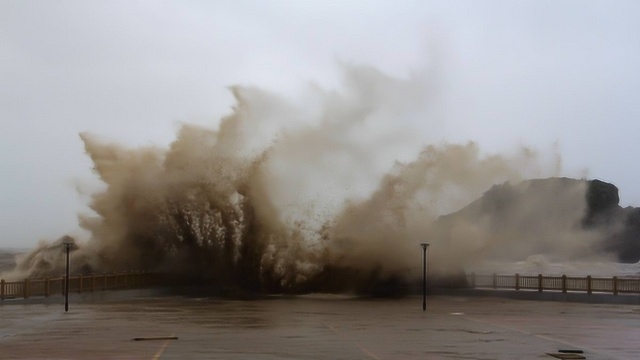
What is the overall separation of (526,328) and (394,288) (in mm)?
22678

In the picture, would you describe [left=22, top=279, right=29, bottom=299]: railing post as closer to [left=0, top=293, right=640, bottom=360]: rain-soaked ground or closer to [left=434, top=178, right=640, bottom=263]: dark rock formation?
[left=0, top=293, right=640, bottom=360]: rain-soaked ground

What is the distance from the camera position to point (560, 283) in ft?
139

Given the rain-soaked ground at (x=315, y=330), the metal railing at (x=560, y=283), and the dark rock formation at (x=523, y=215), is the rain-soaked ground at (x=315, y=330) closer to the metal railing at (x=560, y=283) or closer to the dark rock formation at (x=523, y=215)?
the metal railing at (x=560, y=283)

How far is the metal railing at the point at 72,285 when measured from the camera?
36.3 metres

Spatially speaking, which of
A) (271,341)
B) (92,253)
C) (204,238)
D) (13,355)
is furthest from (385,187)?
(13,355)

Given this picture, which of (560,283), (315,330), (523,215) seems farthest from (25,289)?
(523,215)

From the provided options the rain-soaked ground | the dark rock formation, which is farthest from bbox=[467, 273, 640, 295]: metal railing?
the dark rock formation

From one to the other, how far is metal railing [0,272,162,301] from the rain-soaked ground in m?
0.67

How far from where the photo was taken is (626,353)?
1838 centimetres

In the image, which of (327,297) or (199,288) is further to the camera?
(199,288)

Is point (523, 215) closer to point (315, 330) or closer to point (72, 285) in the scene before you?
point (72, 285)

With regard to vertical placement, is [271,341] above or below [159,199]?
below

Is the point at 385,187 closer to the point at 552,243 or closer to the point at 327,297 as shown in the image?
the point at 327,297

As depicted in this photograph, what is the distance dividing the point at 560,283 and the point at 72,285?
2261 centimetres
